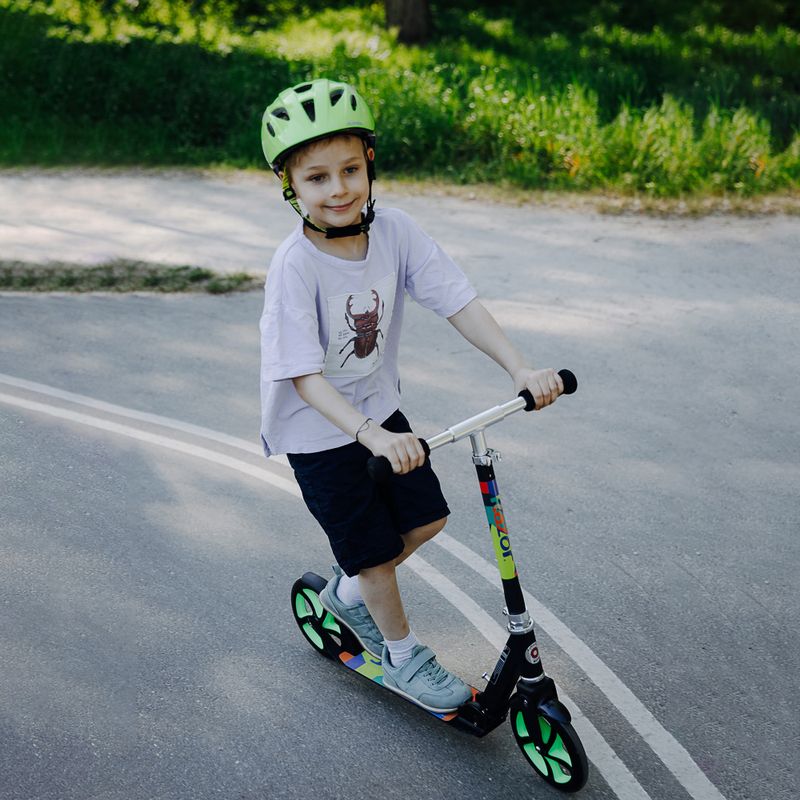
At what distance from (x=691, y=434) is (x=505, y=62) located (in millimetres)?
9600

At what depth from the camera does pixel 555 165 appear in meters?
11.5

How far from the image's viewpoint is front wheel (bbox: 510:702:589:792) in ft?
11.1

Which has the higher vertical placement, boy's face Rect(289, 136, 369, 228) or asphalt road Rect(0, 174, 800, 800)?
boy's face Rect(289, 136, 369, 228)

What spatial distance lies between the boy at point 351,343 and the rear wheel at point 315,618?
1.12 ft

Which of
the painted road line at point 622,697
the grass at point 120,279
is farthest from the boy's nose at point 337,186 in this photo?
the grass at point 120,279

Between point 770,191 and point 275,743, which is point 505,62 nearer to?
point 770,191

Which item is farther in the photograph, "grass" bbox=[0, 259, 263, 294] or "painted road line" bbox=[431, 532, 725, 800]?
"grass" bbox=[0, 259, 263, 294]

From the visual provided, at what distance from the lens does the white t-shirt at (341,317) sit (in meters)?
3.38

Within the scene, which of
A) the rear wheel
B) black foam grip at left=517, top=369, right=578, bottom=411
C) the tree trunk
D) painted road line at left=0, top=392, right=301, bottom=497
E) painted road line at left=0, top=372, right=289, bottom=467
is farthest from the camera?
the tree trunk

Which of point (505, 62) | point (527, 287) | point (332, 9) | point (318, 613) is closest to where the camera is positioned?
point (318, 613)

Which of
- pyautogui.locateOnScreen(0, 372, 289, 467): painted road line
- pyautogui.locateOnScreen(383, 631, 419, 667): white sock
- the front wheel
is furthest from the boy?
pyautogui.locateOnScreen(0, 372, 289, 467): painted road line

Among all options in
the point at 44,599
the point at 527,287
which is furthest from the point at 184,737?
the point at 527,287

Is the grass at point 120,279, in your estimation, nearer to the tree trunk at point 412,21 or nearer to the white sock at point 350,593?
the white sock at point 350,593

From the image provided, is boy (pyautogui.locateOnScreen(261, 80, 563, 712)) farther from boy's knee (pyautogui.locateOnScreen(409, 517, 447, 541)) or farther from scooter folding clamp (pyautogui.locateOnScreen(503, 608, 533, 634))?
scooter folding clamp (pyautogui.locateOnScreen(503, 608, 533, 634))
